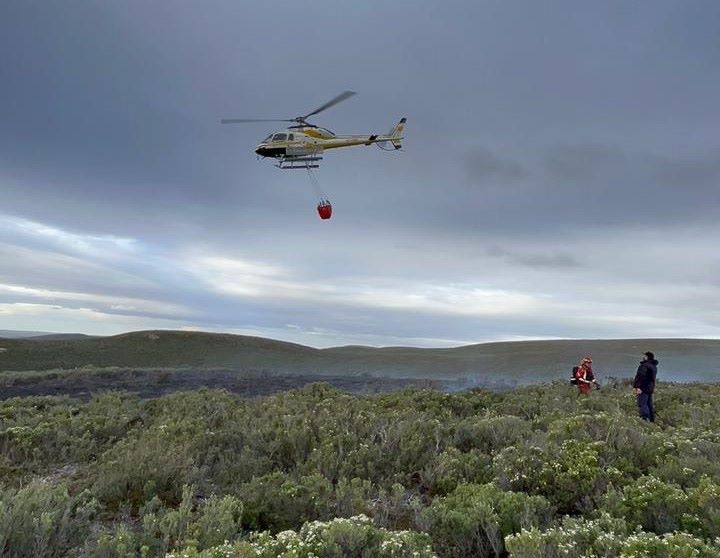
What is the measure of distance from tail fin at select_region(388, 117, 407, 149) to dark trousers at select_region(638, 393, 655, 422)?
14427mm

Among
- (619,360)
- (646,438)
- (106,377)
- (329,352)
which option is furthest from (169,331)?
(646,438)

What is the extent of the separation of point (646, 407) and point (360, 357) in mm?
38541

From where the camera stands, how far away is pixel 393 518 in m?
7.52

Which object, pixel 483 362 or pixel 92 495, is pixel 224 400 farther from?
pixel 483 362

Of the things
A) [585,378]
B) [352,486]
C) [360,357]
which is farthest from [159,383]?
[360,357]

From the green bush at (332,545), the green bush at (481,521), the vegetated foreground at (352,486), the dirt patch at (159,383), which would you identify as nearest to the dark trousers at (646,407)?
the vegetated foreground at (352,486)

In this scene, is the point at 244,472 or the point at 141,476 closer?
the point at 141,476

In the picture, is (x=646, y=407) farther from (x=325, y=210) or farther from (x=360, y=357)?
(x=360, y=357)

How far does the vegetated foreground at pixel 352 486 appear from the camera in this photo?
5.58 meters

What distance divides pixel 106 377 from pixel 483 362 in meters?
29.9

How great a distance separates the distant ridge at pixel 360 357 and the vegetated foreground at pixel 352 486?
82.8ft

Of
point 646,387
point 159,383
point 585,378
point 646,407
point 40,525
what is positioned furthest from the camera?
point 159,383

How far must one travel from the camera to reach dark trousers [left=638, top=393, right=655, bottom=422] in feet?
52.1

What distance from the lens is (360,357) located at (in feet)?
175
